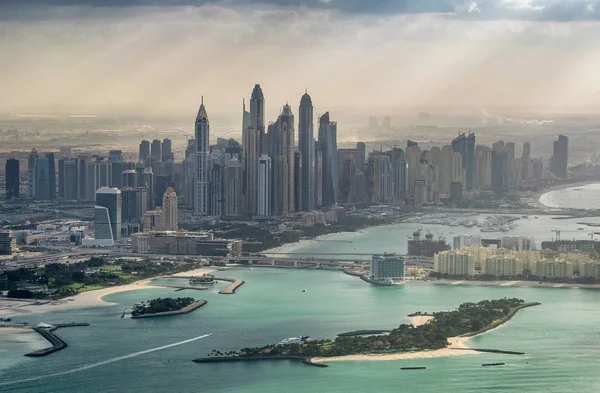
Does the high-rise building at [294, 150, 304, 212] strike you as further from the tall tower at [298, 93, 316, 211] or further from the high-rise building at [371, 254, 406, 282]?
the high-rise building at [371, 254, 406, 282]

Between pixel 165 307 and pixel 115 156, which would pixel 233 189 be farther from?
pixel 165 307

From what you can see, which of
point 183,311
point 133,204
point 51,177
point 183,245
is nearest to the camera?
point 183,311

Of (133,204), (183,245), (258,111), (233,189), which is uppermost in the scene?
(258,111)

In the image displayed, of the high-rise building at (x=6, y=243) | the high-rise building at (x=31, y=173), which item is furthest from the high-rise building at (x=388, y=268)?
the high-rise building at (x=31, y=173)

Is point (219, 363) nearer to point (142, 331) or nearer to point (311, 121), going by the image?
point (142, 331)

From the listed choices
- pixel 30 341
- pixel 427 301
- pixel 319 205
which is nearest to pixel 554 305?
pixel 427 301

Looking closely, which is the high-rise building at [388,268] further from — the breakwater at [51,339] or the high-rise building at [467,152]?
the high-rise building at [467,152]

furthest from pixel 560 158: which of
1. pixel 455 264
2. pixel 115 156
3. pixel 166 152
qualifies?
pixel 455 264
